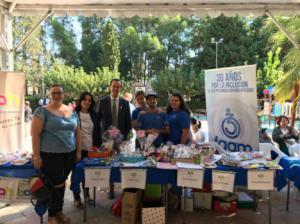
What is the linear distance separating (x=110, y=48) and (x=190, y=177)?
35.1m

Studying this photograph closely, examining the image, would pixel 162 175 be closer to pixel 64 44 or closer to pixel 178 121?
pixel 178 121

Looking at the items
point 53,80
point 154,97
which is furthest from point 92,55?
point 154,97

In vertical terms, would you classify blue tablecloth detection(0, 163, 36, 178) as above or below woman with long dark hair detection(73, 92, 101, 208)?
below

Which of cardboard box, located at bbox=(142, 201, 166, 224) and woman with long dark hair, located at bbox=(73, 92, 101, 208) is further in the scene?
woman with long dark hair, located at bbox=(73, 92, 101, 208)

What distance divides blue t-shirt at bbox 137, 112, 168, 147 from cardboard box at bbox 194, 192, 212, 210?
832mm

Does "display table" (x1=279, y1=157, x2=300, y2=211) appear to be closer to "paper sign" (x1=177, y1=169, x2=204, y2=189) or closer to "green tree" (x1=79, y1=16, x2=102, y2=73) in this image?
"paper sign" (x1=177, y1=169, x2=204, y2=189)

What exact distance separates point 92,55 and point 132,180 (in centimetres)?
4009

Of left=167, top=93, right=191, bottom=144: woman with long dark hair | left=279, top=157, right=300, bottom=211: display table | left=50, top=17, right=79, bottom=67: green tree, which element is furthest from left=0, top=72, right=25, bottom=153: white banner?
left=50, top=17, right=79, bottom=67: green tree

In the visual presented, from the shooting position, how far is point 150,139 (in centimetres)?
407

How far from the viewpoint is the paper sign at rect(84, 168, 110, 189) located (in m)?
3.50

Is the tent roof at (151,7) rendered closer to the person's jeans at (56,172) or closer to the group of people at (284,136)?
the group of people at (284,136)

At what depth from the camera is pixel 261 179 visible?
3371 millimetres

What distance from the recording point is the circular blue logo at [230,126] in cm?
434

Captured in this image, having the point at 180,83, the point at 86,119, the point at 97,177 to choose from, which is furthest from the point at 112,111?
the point at 180,83
